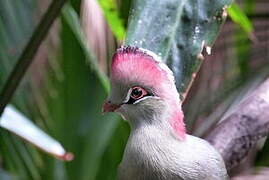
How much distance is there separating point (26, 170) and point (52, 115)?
6.4 inches

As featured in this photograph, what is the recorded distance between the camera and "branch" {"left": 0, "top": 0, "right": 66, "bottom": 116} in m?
0.92

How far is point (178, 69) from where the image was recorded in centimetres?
81

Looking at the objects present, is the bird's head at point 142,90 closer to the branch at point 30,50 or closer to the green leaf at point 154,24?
the green leaf at point 154,24

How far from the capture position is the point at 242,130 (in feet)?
3.28

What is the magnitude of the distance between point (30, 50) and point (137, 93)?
27cm

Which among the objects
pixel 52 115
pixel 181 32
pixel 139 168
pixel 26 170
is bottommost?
pixel 26 170

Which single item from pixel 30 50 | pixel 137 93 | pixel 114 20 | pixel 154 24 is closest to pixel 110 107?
pixel 137 93

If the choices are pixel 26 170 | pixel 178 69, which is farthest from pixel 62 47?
pixel 178 69

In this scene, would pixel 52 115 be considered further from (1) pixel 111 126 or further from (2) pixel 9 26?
(2) pixel 9 26

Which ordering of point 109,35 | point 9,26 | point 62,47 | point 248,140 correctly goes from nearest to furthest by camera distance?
1. point 248,140
2. point 9,26
3. point 62,47
4. point 109,35

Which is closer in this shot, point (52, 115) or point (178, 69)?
point (178, 69)

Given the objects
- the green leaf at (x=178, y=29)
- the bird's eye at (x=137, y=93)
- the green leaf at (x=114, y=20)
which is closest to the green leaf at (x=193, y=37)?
the green leaf at (x=178, y=29)

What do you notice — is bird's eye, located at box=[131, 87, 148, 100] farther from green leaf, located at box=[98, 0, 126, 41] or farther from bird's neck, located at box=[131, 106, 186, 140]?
green leaf, located at box=[98, 0, 126, 41]

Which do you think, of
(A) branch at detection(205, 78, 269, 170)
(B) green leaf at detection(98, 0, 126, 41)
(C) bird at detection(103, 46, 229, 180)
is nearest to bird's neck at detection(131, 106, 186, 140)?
(C) bird at detection(103, 46, 229, 180)
